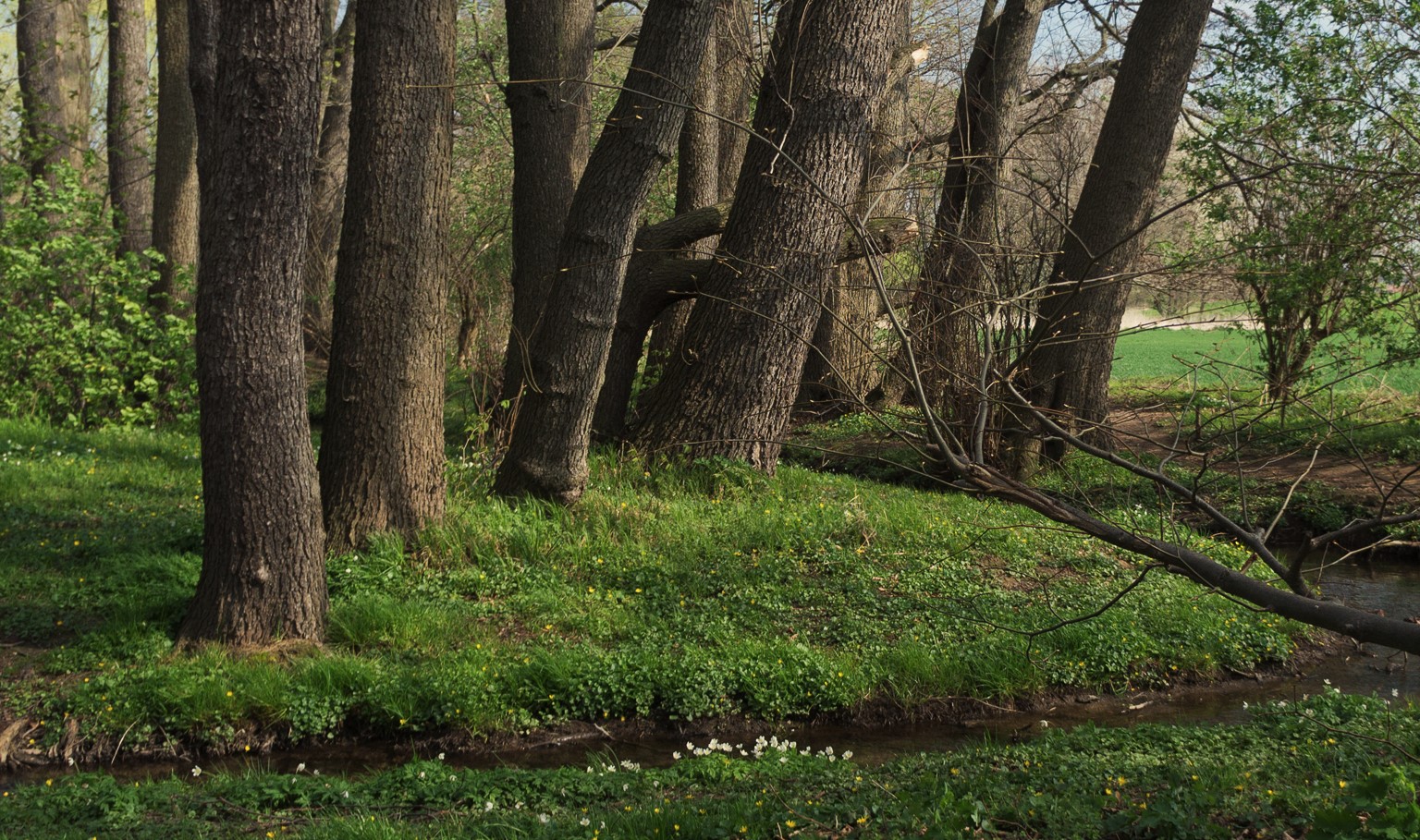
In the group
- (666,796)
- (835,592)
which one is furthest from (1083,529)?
(835,592)

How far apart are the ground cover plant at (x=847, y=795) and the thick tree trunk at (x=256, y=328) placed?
122cm

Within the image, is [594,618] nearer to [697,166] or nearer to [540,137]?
[540,137]

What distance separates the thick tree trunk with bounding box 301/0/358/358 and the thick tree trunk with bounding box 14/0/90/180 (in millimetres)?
3743

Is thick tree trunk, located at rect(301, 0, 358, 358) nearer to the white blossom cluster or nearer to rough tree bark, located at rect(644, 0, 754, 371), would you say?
rough tree bark, located at rect(644, 0, 754, 371)

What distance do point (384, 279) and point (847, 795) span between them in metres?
5.16

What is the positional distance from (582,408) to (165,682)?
12.3 ft

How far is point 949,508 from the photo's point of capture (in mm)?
10109

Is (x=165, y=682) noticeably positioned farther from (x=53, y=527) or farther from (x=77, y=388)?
(x=77, y=388)

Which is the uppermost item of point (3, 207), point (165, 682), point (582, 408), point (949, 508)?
point (3, 207)

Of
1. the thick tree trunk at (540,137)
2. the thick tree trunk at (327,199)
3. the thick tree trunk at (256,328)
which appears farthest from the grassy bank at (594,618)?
the thick tree trunk at (327,199)

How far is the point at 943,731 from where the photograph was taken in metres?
6.87

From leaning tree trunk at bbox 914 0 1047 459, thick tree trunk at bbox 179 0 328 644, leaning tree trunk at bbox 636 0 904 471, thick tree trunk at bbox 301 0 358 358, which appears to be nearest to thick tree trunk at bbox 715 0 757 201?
leaning tree trunk at bbox 914 0 1047 459

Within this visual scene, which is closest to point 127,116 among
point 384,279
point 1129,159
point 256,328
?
point 384,279

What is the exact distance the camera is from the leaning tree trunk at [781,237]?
9.80m
